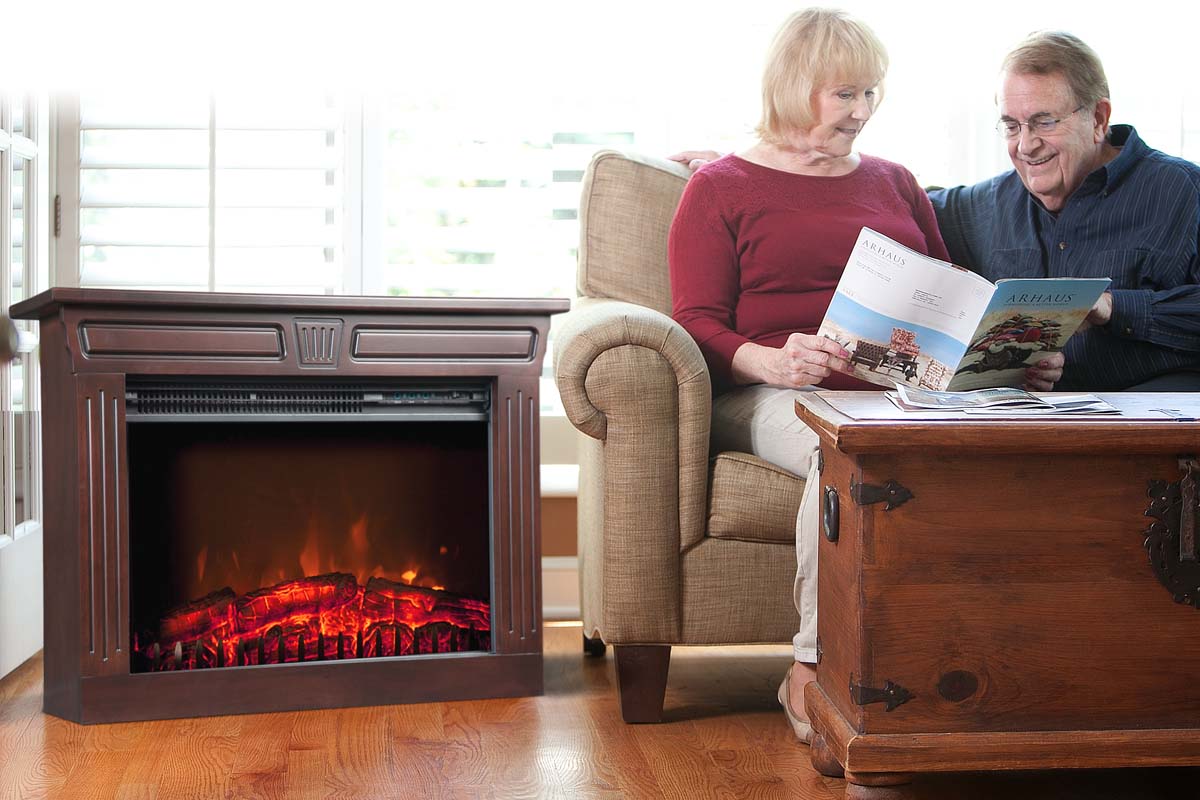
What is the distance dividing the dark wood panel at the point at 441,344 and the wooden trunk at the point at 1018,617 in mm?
790

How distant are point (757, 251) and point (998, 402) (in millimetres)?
706

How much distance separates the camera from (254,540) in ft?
7.13

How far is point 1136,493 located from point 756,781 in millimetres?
632

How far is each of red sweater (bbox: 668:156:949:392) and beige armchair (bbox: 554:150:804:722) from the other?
0.20 m

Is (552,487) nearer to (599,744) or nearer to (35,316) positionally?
(599,744)

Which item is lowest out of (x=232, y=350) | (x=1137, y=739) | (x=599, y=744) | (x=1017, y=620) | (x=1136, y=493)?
(x=599, y=744)

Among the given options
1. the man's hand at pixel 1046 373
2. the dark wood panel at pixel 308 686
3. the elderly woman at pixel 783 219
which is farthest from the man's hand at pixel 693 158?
the dark wood panel at pixel 308 686

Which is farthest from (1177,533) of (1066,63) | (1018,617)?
(1066,63)

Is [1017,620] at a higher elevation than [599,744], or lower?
higher

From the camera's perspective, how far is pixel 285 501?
2193 mm

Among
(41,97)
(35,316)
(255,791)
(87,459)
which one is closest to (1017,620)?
(255,791)

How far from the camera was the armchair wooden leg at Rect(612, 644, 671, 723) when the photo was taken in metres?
1.87

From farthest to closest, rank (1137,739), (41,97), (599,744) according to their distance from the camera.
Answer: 1. (41,97)
2. (599,744)
3. (1137,739)

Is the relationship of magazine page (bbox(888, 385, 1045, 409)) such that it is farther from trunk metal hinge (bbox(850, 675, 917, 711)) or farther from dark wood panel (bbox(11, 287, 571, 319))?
dark wood panel (bbox(11, 287, 571, 319))
